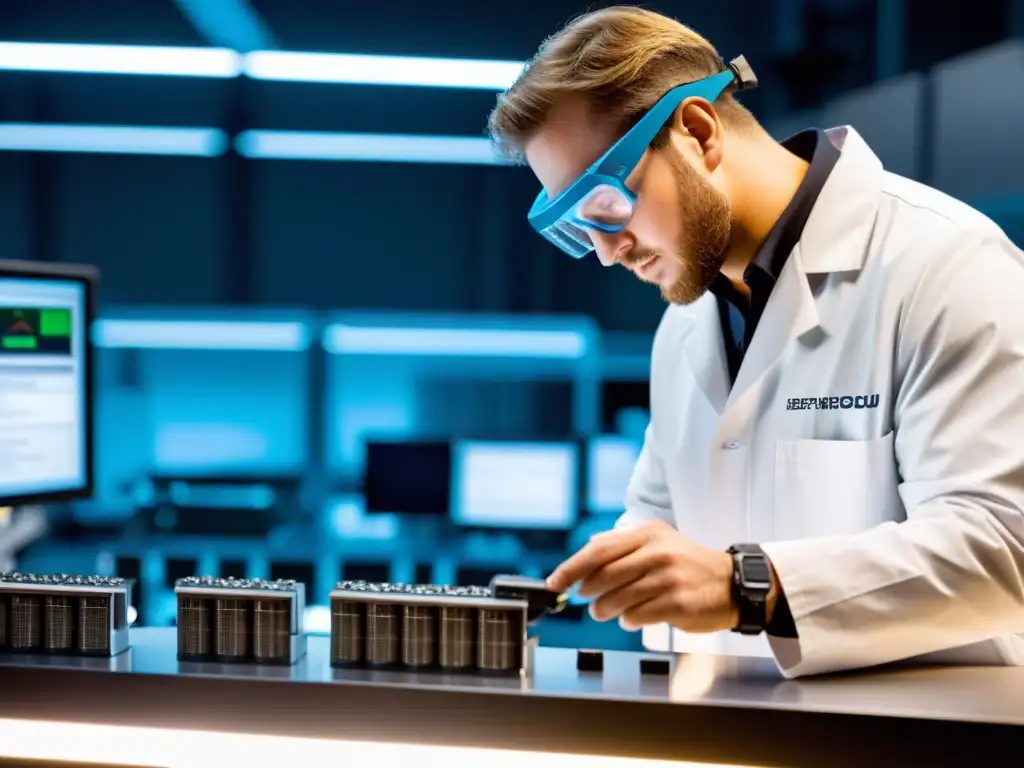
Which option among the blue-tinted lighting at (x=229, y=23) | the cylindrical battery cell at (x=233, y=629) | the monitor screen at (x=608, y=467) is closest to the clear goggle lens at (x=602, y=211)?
the cylindrical battery cell at (x=233, y=629)

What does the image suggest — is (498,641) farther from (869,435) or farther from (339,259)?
(339,259)

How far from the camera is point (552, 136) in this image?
4.72ft

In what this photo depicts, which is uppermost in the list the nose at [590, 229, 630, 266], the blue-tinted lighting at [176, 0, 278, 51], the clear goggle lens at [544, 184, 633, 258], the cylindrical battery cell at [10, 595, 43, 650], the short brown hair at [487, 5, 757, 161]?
the blue-tinted lighting at [176, 0, 278, 51]

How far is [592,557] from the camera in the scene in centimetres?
106

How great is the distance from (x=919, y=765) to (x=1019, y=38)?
386 centimetres

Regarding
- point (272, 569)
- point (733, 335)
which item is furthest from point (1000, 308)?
point (272, 569)

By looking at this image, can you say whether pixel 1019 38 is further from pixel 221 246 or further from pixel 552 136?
pixel 221 246

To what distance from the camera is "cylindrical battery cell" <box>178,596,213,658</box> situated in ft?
3.73

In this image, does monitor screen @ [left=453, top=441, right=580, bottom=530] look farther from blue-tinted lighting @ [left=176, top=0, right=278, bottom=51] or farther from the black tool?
the black tool

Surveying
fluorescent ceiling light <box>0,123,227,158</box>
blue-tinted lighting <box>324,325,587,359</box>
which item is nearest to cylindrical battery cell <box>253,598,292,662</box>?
blue-tinted lighting <box>324,325,587,359</box>

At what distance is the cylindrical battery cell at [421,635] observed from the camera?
108cm

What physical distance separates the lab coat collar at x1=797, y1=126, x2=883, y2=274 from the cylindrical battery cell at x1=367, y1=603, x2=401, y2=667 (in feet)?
2.88

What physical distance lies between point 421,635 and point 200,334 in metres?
4.26

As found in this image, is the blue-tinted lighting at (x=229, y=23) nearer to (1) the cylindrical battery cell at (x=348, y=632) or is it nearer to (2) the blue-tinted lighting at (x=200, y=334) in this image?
(2) the blue-tinted lighting at (x=200, y=334)
